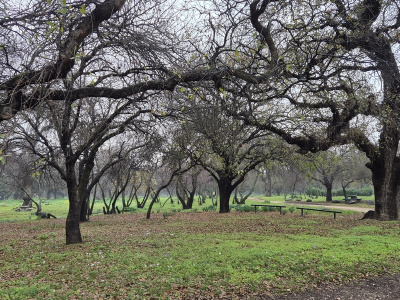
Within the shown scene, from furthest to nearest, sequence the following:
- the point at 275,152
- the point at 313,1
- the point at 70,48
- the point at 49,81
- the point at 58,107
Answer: the point at 275,152 < the point at 313,1 < the point at 58,107 < the point at 49,81 < the point at 70,48

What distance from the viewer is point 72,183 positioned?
9.13 meters

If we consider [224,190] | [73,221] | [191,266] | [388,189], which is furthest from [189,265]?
[224,190]

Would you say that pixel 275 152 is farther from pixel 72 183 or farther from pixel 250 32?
pixel 72 183

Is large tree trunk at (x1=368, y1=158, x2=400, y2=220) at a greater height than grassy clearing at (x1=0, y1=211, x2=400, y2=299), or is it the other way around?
large tree trunk at (x1=368, y1=158, x2=400, y2=220)

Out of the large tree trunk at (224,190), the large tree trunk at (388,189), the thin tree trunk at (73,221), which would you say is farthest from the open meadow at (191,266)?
the large tree trunk at (224,190)

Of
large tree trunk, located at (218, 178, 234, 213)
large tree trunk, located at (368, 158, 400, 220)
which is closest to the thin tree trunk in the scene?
large tree trunk, located at (218, 178, 234, 213)

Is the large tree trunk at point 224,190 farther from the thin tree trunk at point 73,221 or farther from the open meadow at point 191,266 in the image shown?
the thin tree trunk at point 73,221

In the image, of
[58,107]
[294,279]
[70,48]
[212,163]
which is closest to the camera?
[70,48]

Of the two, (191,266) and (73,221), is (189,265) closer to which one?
(191,266)

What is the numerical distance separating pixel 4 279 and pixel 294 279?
17.8ft

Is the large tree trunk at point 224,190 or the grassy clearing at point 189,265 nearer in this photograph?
the grassy clearing at point 189,265

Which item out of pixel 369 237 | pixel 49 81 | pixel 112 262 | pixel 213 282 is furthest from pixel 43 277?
pixel 369 237

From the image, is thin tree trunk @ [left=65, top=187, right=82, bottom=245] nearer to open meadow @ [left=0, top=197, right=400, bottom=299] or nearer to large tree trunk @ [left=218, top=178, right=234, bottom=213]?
open meadow @ [left=0, top=197, right=400, bottom=299]

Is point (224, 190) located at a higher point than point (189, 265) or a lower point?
higher
